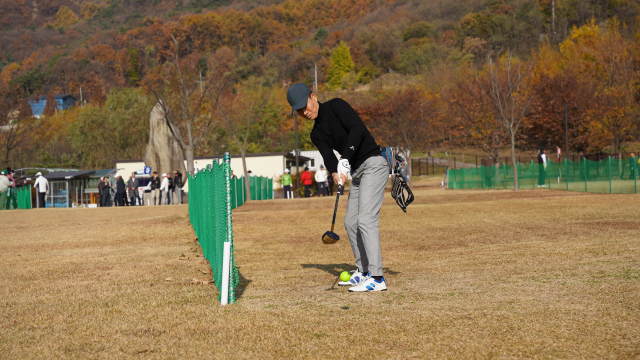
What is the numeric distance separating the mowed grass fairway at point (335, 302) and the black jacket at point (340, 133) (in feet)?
4.21

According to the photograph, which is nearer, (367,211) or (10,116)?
(367,211)

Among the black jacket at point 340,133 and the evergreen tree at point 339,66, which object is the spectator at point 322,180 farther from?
the evergreen tree at point 339,66

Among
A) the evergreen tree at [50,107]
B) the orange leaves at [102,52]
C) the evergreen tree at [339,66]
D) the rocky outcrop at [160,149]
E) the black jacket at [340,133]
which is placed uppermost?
the orange leaves at [102,52]

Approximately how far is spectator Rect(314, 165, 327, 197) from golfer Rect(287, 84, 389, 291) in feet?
82.3

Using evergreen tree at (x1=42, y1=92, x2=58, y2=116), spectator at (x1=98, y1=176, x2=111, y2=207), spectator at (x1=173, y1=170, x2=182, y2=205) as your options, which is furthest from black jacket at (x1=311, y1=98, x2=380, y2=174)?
evergreen tree at (x1=42, y1=92, x2=58, y2=116)

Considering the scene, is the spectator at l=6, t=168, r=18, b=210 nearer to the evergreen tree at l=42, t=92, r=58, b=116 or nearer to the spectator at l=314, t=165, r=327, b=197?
the spectator at l=314, t=165, r=327, b=197

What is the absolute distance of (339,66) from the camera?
385 ft

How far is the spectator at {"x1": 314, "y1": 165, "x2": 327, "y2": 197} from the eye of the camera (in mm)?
32022

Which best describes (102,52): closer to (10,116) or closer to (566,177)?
(10,116)

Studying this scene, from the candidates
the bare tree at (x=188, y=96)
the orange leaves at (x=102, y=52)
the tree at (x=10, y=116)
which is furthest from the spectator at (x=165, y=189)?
the orange leaves at (x=102, y=52)

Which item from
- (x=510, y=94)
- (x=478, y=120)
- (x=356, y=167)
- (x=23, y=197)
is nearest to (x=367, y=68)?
(x=478, y=120)

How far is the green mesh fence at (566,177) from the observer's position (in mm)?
23656

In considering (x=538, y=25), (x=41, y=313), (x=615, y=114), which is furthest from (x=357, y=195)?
(x=538, y=25)

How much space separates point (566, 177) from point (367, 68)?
94047mm
